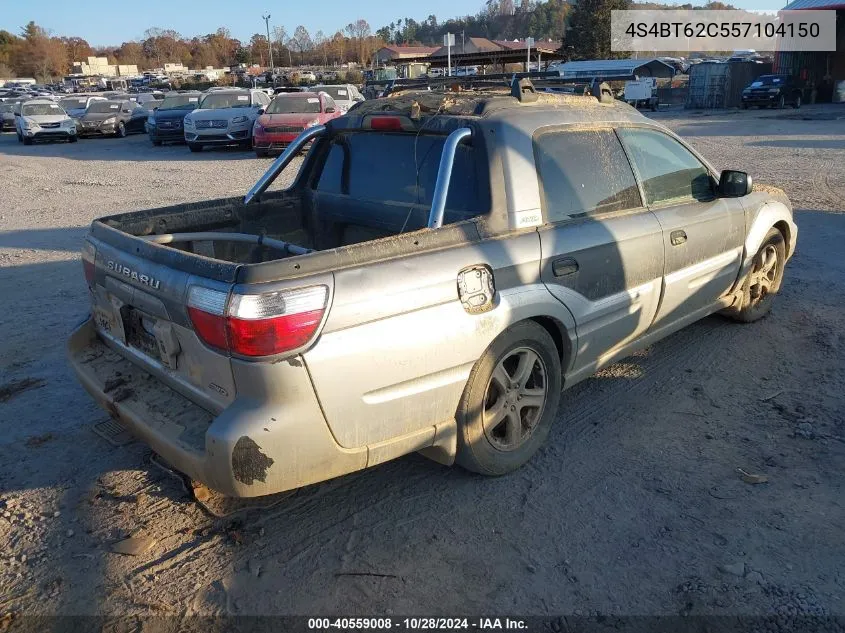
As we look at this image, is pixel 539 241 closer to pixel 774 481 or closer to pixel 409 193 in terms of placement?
pixel 409 193

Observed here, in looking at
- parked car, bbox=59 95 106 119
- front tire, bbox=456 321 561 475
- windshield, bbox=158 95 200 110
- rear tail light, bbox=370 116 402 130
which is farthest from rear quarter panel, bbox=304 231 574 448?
parked car, bbox=59 95 106 119

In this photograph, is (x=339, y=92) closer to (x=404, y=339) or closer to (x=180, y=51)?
(x=404, y=339)

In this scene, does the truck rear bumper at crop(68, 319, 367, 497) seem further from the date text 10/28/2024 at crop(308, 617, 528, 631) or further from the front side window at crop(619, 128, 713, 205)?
the front side window at crop(619, 128, 713, 205)

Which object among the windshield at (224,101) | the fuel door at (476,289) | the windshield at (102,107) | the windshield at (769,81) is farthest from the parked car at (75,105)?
the fuel door at (476,289)

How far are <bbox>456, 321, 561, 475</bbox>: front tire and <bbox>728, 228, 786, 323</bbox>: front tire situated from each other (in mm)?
2461

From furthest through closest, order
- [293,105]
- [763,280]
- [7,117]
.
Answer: [7,117] < [293,105] < [763,280]

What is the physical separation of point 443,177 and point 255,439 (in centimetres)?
150

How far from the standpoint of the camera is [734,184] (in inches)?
176

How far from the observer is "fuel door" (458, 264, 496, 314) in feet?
10.0

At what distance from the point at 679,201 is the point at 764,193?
1.32 m

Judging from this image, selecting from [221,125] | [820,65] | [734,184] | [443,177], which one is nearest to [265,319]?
[443,177]

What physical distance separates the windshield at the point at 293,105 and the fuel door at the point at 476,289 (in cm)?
1560

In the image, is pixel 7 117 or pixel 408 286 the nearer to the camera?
pixel 408 286

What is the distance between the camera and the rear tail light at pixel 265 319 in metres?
2.57
